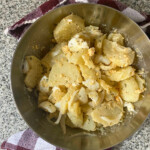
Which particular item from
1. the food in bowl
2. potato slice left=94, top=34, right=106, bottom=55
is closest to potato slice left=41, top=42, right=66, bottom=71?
the food in bowl

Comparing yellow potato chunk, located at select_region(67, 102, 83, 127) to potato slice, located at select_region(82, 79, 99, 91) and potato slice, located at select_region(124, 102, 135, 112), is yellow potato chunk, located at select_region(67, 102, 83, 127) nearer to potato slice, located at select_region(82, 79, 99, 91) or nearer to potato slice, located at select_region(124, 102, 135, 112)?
potato slice, located at select_region(82, 79, 99, 91)

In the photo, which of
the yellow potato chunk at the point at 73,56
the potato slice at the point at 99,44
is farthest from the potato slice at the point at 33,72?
the potato slice at the point at 99,44

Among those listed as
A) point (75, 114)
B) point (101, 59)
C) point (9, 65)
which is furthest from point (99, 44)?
point (9, 65)

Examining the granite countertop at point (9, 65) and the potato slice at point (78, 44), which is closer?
the potato slice at point (78, 44)

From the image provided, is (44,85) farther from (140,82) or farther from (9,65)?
(140,82)

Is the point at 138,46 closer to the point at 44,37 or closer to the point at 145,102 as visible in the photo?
the point at 145,102

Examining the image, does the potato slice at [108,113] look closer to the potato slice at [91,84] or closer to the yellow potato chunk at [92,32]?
the potato slice at [91,84]

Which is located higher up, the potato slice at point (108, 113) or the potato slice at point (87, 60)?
the potato slice at point (87, 60)
